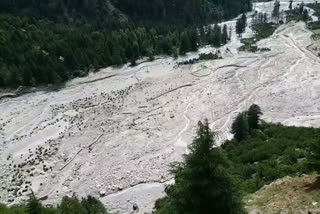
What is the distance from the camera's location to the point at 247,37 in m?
141

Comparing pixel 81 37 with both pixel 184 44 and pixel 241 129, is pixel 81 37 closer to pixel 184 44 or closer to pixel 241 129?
pixel 184 44

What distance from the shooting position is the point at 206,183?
15.5 metres

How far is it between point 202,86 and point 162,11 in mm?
88760

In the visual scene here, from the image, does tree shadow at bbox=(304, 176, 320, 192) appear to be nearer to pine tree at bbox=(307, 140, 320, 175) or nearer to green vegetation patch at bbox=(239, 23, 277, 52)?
pine tree at bbox=(307, 140, 320, 175)

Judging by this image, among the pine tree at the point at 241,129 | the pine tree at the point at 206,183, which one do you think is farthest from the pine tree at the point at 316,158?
the pine tree at the point at 241,129

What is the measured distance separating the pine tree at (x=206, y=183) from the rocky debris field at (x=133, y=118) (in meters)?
27.8

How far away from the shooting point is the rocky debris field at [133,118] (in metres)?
51.4

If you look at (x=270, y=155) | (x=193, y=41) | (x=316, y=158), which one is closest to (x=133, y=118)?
(x=270, y=155)

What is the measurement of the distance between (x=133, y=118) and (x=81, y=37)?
47.2m

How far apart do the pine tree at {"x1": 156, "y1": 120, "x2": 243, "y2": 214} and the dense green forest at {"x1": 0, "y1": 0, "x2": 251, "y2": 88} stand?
267 ft

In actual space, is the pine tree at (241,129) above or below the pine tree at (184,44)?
above

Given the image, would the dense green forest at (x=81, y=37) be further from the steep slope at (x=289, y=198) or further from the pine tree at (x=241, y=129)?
the steep slope at (x=289, y=198)

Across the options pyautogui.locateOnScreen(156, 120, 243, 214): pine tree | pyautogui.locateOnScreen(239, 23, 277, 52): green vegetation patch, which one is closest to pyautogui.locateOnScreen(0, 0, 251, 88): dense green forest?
pyautogui.locateOnScreen(239, 23, 277, 52): green vegetation patch

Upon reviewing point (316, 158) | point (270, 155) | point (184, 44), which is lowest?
point (184, 44)
